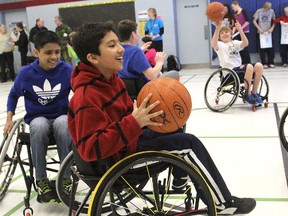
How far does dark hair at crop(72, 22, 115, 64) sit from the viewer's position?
1549 mm

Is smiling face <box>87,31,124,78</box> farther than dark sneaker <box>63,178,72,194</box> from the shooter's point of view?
No

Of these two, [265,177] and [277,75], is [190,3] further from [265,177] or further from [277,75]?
[265,177]

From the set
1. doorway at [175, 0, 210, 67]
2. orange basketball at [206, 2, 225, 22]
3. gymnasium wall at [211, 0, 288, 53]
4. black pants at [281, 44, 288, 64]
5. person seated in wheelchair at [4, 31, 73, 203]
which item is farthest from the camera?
doorway at [175, 0, 210, 67]

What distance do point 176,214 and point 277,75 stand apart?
19.2 feet

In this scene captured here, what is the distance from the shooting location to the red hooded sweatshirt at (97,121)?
1.43 m

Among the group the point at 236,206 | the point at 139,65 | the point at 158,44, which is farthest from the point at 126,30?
the point at 158,44

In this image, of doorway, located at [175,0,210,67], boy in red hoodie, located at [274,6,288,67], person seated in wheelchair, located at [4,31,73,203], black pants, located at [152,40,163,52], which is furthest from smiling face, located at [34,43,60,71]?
doorway, located at [175,0,210,67]

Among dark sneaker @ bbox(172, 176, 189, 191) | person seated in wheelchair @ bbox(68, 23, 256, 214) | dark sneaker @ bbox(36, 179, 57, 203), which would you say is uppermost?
person seated in wheelchair @ bbox(68, 23, 256, 214)

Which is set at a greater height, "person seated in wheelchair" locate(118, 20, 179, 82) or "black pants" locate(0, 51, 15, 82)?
"person seated in wheelchair" locate(118, 20, 179, 82)

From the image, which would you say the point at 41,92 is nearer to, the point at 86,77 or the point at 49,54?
the point at 49,54

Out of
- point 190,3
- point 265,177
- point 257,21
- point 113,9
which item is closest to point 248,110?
point 265,177

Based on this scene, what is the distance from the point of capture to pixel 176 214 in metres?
1.59

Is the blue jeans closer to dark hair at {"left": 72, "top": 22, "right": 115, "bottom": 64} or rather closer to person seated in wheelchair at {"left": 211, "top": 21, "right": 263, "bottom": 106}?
dark hair at {"left": 72, "top": 22, "right": 115, "bottom": 64}

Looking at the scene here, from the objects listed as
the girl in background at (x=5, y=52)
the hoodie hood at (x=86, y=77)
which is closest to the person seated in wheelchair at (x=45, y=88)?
the hoodie hood at (x=86, y=77)
